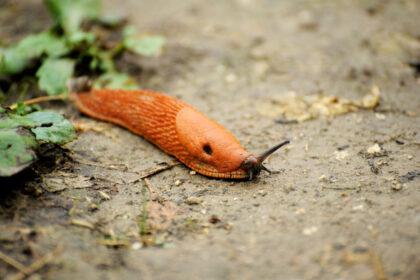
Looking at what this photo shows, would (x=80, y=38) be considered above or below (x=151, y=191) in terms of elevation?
above

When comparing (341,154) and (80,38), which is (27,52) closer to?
(80,38)

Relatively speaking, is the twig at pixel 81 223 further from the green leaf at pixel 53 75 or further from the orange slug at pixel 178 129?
the green leaf at pixel 53 75

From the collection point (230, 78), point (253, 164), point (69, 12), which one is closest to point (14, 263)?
point (253, 164)

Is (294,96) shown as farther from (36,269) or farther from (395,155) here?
(36,269)

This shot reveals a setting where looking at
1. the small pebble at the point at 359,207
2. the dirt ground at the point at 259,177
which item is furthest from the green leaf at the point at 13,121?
the small pebble at the point at 359,207

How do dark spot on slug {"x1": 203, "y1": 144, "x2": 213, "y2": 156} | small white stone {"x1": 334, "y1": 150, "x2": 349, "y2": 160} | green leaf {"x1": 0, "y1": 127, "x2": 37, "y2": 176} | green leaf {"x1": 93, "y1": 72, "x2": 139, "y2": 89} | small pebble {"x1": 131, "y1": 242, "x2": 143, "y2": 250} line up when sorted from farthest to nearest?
green leaf {"x1": 93, "y1": 72, "x2": 139, "y2": 89}, small white stone {"x1": 334, "y1": 150, "x2": 349, "y2": 160}, dark spot on slug {"x1": 203, "y1": 144, "x2": 213, "y2": 156}, green leaf {"x1": 0, "y1": 127, "x2": 37, "y2": 176}, small pebble {"x1": 131, "y1": 242, "x2": 143, "y2": 250}

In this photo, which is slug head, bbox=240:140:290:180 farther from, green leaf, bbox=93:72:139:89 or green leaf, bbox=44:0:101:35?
green leaf, bbox=44:0:101:35

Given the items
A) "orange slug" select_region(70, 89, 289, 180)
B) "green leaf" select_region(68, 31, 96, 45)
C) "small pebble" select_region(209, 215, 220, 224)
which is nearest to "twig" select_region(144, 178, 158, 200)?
"orange slug" select_region(70, 89, 289, 180)

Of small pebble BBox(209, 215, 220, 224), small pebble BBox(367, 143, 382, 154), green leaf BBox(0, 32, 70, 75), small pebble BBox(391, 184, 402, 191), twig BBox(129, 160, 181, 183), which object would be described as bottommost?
small pebble BBox(209, 215, 220, 224)
